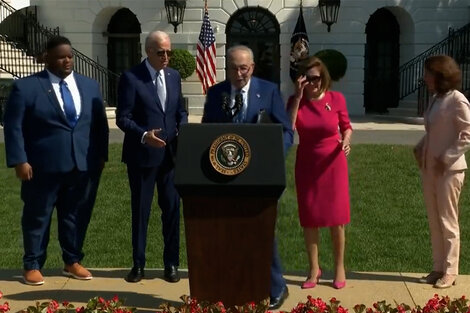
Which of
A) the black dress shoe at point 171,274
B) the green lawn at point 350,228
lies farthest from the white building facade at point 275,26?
the black dress shoe at point 171,274

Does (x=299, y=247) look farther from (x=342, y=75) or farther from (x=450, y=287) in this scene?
(x=342, y=75)

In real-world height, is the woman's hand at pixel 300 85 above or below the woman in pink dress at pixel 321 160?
above

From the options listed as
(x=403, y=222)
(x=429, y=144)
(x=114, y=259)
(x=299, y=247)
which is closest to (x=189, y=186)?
(x=429, y=144)

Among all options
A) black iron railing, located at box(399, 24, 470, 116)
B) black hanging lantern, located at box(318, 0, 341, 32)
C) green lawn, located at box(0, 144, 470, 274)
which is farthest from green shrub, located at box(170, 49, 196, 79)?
green lawn, located at box(0, 144, 470, 274)

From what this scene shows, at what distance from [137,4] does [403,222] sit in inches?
650

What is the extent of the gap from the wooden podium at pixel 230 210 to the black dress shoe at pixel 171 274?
123 cm

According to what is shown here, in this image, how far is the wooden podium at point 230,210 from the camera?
470 centimetres

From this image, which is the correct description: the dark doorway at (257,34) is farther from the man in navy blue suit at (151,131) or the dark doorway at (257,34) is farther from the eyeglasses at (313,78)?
the eyeglasses at (313,78)

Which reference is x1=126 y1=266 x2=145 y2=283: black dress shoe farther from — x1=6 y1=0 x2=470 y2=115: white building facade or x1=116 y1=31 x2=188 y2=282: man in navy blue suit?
x1=6 y1=0 x2=470 y2=115: white building facade

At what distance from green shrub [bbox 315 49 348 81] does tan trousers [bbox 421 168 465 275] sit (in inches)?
654

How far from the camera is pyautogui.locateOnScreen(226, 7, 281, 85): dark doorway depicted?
78.4ft

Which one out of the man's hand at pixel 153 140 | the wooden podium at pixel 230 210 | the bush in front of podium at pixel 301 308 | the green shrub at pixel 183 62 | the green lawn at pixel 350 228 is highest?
the green shrub at pixel 183 62

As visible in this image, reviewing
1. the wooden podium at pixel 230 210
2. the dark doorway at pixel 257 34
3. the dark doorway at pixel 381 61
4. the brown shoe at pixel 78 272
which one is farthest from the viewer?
the dark doorway at pixel 381 61

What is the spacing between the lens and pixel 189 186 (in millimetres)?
4695
